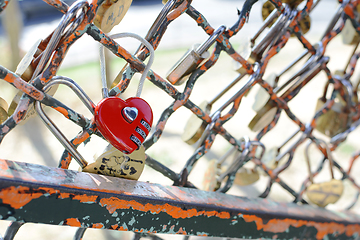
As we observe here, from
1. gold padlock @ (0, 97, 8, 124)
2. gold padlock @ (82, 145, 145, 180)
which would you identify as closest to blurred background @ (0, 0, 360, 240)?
gold padlock @ (82, 145, 145, 180)

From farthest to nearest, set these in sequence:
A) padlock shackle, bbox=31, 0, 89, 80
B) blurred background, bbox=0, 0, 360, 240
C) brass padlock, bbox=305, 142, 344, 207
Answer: blurred background, bbox=0, 0, 360, 240
brass padlock, bbox=305, 142, 344, 207
padlock shackle, bbox=31, 0, 89, 80

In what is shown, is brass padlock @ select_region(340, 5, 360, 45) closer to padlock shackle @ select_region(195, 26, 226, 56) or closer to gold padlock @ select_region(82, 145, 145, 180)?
padlock shackle @ select_region(195, 26, 226, 56)

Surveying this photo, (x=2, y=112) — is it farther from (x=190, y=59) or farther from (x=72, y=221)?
(x=190, y=59)

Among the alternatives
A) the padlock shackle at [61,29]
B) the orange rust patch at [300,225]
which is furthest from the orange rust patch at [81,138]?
the orange rust patch at [300,225]

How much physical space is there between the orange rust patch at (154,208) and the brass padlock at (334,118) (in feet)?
1.46

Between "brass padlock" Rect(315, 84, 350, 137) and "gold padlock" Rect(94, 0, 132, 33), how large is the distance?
57 centimetres

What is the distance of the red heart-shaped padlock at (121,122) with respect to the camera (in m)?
0.42

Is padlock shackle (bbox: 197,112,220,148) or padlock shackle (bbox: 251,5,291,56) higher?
padlock shackle (bbox: 251,5,291,56)

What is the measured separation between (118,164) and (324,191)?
1.76 ft

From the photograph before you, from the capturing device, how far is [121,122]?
43 centimetres

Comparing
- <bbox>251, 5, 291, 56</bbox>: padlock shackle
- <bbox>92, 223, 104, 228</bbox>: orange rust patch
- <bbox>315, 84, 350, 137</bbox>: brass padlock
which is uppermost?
<bbox>315, 84, 350, 137</bbox>: brass padlock

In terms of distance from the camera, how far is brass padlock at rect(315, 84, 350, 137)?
81 cm

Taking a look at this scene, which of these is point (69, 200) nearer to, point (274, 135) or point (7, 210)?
point (7, 210)

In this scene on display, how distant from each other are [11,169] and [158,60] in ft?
11.2
